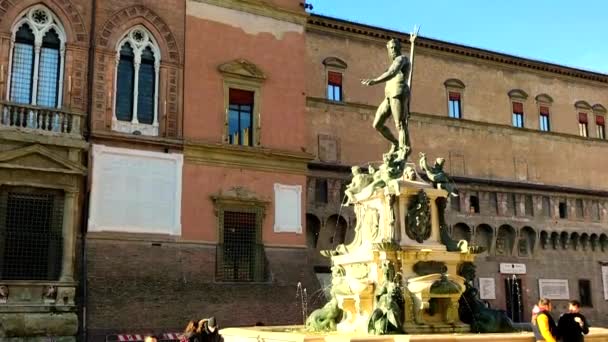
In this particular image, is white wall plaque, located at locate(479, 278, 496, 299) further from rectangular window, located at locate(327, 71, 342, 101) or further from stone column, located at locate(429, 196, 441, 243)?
stone column, located at locate(429, 196, 441, 243)

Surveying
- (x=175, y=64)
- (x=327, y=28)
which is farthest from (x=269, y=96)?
(x=327, y=28)

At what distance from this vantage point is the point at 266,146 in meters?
21.0

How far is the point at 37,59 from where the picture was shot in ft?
59.2

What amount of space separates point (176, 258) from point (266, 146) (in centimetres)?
461

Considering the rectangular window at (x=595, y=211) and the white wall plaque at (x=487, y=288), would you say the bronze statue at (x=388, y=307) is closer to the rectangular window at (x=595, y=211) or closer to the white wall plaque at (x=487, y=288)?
the white wall plaque at (x=487, y=288)

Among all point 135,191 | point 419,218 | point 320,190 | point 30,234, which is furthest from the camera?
point 320,190

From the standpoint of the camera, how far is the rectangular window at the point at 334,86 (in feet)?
83.7

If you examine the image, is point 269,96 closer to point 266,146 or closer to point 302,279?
point 266,146

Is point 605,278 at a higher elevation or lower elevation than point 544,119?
lower

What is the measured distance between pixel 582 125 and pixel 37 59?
81.0 ft

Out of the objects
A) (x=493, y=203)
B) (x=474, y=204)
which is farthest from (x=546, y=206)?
(x=474, y=204)

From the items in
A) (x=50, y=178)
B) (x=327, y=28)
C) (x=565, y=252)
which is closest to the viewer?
(x=50, y=178)

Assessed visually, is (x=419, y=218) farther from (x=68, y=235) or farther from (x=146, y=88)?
(x=146, y=88)

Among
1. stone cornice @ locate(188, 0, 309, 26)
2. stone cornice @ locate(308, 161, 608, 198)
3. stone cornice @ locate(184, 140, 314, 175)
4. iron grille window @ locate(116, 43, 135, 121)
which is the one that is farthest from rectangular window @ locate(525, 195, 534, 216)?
iron grille window @ locate(116, 43, 135, 121)
